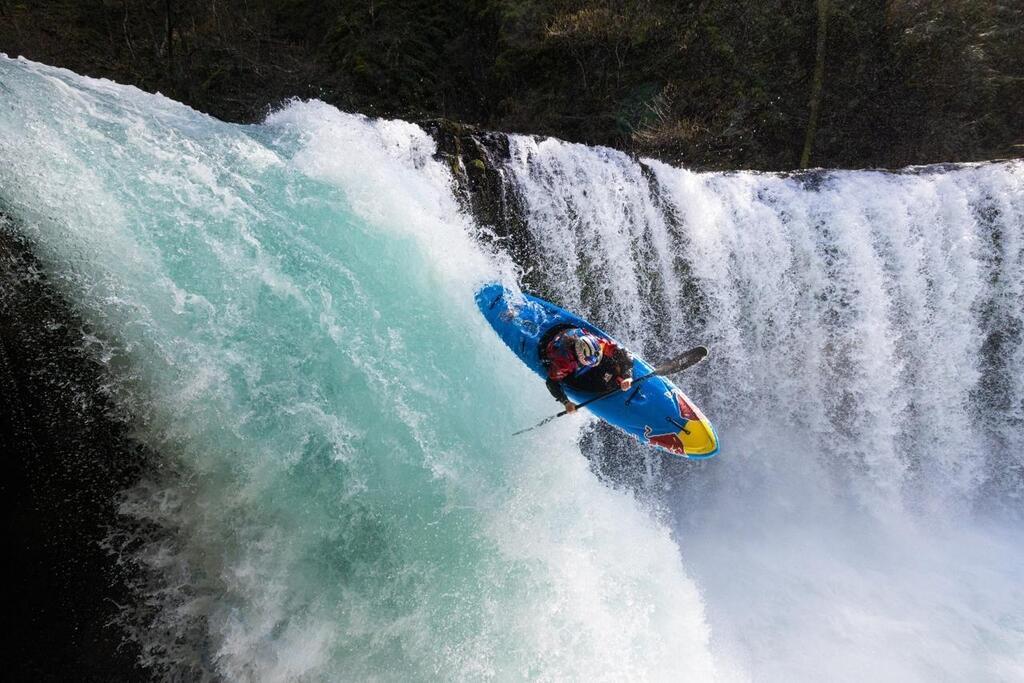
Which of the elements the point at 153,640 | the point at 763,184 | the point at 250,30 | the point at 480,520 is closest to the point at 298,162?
the point at 480,520

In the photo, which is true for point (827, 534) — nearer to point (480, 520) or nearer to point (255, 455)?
point (480, 520)

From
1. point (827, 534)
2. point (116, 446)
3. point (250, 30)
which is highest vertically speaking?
point (250, 30)

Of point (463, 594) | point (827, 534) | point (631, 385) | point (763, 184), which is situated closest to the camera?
point (463, 594)

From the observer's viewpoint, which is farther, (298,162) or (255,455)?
(298,162)

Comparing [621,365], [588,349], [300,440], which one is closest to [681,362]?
[621,365]

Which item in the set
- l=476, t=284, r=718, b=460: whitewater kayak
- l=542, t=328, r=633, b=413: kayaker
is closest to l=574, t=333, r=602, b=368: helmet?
l=542, t=328, r=633, b=413: kayaker

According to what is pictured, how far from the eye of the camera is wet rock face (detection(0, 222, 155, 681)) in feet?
14.0

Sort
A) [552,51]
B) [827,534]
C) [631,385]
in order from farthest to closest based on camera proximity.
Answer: [552,51]
[827,534]
[631,385]

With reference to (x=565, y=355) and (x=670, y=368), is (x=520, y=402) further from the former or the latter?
(x=670, y=368)

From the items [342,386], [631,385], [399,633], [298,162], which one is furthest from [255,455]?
[631,385]

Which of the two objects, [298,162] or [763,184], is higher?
[298,162]

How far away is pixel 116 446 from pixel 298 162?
10.1ft

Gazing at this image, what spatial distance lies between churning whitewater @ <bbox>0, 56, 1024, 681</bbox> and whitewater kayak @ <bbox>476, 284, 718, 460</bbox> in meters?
0.23

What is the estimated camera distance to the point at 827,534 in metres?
7.88
